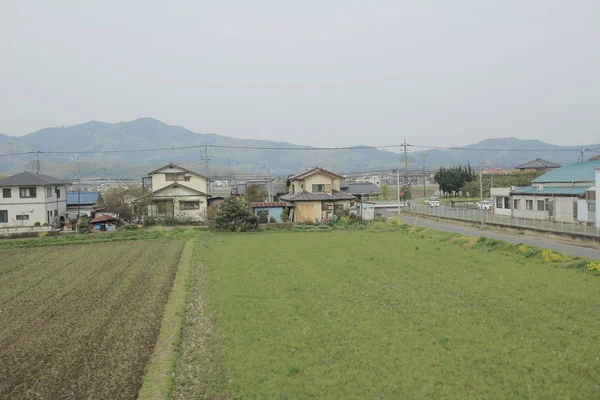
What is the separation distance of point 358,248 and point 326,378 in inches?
635

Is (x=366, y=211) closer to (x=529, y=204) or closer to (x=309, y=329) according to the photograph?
(x=529, y=204)

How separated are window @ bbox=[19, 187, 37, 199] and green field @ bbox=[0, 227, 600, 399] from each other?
24.4 m

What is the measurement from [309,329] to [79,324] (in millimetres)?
5147

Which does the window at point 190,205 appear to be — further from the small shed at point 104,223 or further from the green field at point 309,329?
the green field at point 309,329

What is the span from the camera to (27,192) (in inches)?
1613

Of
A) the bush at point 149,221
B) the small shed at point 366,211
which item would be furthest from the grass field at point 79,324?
the small shed at point 366,211

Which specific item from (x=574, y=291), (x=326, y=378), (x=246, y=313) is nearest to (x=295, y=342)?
(x=326, y=378)

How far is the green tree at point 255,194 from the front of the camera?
53.4m

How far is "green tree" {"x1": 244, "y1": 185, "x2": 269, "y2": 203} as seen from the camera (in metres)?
53.4

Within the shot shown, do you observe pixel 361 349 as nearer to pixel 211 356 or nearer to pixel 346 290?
pixel 211 356

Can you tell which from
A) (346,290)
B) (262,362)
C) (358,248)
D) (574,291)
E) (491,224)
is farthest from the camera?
(491,224)

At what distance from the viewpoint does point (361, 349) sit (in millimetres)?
8742

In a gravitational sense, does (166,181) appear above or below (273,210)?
above

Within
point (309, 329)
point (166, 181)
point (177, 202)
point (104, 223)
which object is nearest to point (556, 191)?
point (309, 329)
